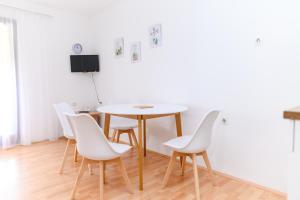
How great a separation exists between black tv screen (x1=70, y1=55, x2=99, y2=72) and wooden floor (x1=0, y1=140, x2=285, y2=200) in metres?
1.80

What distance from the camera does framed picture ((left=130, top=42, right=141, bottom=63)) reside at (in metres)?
3.28

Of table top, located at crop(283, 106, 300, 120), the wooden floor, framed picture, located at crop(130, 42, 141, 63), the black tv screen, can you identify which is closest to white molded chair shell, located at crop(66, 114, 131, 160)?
the wooden floor

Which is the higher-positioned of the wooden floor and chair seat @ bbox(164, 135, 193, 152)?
chair seat @ bbox(164, 135, 193, 152)

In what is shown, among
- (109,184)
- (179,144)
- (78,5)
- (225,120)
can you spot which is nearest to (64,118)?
(109,184)

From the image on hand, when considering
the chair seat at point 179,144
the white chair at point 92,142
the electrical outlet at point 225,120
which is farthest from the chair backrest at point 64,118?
the electrical outlet at point 225,120

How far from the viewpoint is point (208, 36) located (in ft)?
7.82

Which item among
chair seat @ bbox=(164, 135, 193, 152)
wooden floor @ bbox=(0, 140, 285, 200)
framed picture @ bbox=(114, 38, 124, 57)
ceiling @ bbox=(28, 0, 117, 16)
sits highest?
Answer: ceiling @ bbox=(28, 0, 117, 16)

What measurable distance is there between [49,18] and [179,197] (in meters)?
3.65

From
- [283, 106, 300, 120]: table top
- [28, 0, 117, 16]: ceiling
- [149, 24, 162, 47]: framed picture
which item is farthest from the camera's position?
[28, 0, 117, 16]: ceiling

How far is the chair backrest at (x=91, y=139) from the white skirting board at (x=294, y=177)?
4.17ft

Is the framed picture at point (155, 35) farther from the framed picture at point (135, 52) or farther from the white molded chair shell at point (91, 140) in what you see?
the white molded chair shell at point (91, 140)

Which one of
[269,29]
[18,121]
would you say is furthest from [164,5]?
[18,121]

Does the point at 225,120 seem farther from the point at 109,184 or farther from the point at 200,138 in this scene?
the point at 109,184

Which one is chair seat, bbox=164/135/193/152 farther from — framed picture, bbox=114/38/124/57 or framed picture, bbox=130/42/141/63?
framed picture, bbox=114/38/124/57
